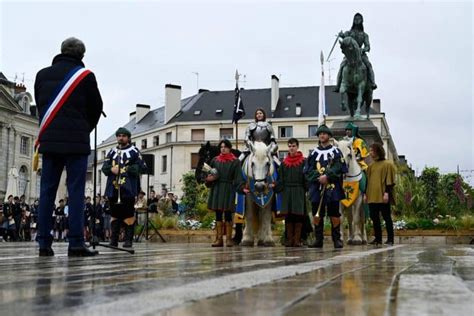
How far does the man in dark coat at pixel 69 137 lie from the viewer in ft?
21.9

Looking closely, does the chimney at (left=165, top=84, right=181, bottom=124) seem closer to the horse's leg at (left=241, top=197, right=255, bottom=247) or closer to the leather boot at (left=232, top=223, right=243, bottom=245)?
the leather boot at (left=232, top=223, right=243, bottom=245)

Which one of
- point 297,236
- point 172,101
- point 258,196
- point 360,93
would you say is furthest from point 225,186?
point 172,101

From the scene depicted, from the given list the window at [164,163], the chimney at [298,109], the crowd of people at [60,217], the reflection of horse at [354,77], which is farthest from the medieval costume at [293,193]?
the window at [164,163]

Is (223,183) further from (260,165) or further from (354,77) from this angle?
(354,77)

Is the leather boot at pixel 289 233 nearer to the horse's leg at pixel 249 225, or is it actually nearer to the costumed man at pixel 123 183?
the horse's leg at pixel 249 225

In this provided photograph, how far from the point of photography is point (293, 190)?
38.0 ft

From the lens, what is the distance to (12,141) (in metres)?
70.3

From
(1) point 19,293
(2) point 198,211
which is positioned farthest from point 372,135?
(1) point 19,293

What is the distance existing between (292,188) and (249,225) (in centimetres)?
125

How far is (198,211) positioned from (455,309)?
19.7 m

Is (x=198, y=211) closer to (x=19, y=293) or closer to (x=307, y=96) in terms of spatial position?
(x=19, y=293)

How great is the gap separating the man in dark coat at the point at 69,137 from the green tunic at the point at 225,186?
5042 mm

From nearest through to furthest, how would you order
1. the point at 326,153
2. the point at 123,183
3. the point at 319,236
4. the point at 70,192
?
the point at 70,192, the point at 123,183, the point at 326,153, the point at 319,236

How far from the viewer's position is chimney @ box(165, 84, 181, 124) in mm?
82625
